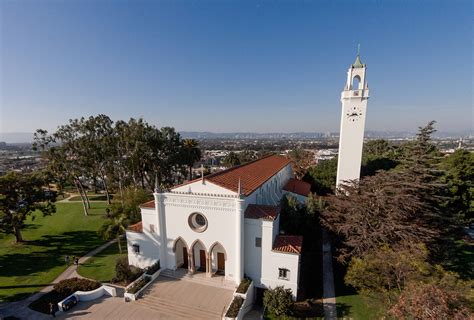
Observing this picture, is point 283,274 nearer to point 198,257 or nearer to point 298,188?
point 198,257

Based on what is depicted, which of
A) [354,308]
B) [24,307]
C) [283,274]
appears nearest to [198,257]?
[283,274]

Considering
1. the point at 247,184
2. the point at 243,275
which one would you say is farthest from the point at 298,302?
the point at 247,184

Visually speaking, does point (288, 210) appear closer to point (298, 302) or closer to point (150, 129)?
point (298, 302)

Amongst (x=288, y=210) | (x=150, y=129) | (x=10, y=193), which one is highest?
(x=150, y=129)

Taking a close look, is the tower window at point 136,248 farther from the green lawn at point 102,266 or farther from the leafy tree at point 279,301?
the leafy tree at point 279,301

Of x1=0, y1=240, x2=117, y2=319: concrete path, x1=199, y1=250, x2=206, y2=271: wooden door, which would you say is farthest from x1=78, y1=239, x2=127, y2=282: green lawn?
x1=199, y1=250, x2=206, y2=271: wooden door
